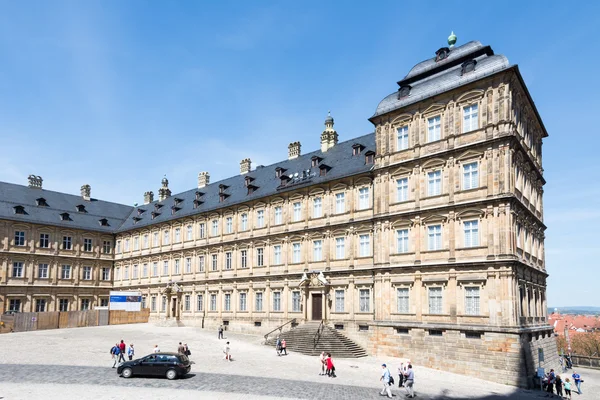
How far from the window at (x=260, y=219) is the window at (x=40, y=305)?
105ft

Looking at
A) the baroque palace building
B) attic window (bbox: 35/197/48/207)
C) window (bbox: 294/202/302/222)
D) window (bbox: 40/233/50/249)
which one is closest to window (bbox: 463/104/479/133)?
the baroque palace building

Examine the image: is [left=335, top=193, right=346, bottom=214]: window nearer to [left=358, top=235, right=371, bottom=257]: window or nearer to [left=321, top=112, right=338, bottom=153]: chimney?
[left=358, top=235, right=371, bottom=257]: window

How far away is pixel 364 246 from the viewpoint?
41312 mm

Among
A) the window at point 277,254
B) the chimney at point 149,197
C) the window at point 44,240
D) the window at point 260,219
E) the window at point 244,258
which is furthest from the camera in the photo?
the chimney at point 149,197

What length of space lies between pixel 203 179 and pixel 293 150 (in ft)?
54.7

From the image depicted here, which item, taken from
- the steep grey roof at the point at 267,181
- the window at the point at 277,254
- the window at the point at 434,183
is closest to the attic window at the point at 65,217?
the steep grey roof at the point at 267,181

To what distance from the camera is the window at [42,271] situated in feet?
208

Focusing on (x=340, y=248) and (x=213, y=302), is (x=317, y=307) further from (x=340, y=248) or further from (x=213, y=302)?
(x=213, y=302)

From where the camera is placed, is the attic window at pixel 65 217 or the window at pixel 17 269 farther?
the attic window at pixel 65 217

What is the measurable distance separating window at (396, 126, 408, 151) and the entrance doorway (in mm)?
14711

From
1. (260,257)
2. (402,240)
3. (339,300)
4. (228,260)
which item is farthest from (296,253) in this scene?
(402,240)

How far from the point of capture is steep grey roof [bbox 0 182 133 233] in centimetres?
6356

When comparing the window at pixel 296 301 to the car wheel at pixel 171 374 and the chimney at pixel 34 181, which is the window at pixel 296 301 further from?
the chimney at pixel 34 181

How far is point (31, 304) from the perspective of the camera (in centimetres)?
6188
